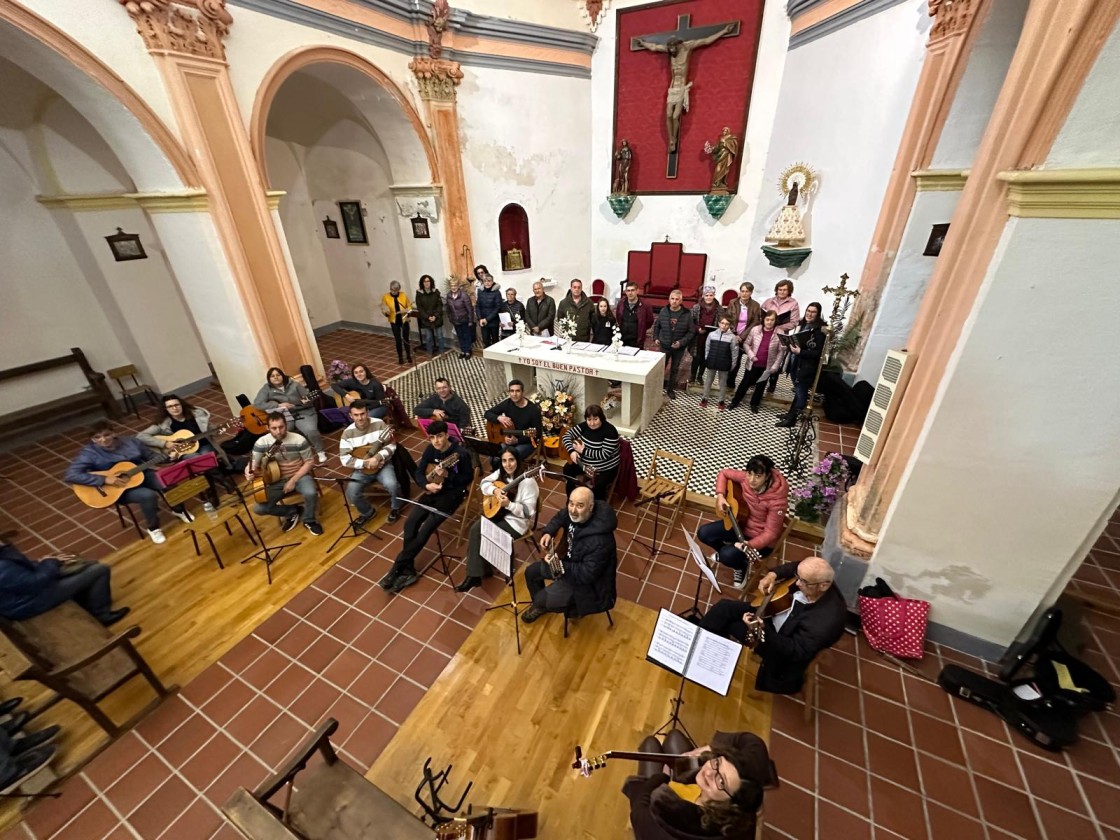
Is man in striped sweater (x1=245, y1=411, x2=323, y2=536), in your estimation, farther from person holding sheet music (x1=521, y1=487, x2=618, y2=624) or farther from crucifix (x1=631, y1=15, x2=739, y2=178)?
crucifix (x1=631, y1=15, x2=739, y2=178)

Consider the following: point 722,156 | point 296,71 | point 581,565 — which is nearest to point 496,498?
point 581,565

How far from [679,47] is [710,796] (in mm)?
11339

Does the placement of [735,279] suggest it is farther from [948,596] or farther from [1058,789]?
[1058,789]

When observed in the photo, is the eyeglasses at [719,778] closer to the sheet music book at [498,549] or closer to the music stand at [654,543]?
the sheet music book at [498,549]

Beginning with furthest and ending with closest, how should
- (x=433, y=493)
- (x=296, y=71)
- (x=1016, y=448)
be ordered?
(x=296, y=71)
(x=433, y=493)
(x=1016, y=448)

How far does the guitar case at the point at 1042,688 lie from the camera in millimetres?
2961

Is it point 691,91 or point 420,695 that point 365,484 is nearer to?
point 420,695

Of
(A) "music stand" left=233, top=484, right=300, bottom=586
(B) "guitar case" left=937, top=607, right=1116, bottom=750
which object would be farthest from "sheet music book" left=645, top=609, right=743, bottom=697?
(A) "music stand" left=233, top=484, right=300, bottom=586

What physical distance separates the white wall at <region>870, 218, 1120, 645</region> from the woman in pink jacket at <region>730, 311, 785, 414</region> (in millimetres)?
3393

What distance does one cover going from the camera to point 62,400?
713cm

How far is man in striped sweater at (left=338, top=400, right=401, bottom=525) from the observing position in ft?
16.4

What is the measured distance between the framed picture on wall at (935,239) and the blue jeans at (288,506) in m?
8.18

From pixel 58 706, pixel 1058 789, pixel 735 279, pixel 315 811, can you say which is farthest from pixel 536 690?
pixel 735 279

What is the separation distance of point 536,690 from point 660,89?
36.0 feet
